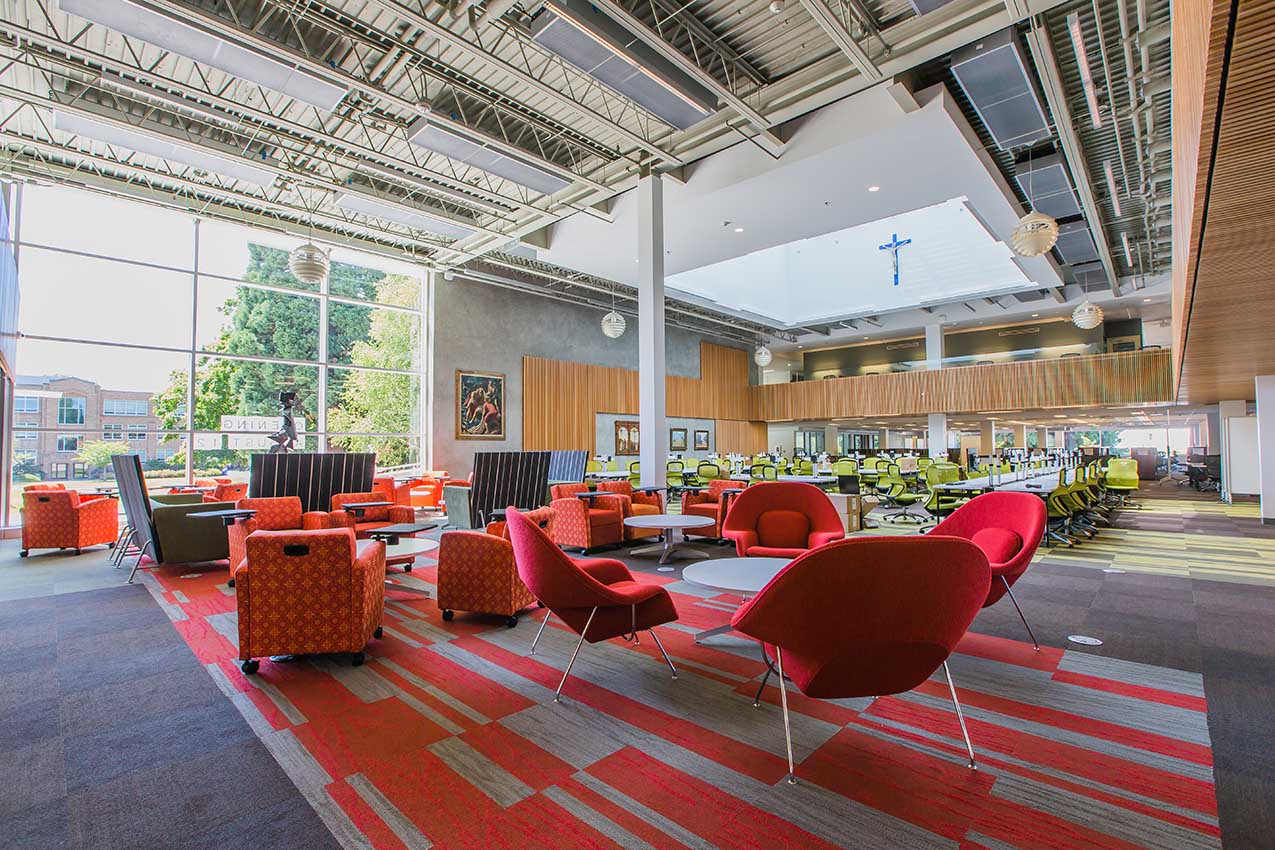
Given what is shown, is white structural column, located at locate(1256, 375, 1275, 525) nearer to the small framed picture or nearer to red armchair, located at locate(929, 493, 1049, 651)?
red armchair, located at locate(929, 493, 1049, 651)

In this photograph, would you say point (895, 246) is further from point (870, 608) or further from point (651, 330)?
point (870, 608)

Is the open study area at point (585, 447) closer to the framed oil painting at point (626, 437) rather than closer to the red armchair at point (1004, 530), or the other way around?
the red armchair at point (1004, 530)

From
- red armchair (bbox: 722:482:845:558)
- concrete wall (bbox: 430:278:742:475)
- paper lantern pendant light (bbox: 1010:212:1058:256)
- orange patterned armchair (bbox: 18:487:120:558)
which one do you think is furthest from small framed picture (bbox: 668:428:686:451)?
red armchair (bbox: 722:482:845:558)

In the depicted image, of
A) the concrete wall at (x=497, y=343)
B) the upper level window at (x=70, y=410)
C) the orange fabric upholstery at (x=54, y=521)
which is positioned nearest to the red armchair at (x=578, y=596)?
the orange fabric upholstery at (x=54, y=521)

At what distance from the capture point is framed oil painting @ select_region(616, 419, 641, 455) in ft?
56.3

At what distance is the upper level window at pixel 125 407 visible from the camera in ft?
32.2

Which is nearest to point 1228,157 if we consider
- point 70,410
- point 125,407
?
point 125,407

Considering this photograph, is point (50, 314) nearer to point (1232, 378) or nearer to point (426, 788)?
point (426, 788)

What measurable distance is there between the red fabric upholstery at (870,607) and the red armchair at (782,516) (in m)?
2.41

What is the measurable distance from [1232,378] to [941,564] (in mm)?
12051

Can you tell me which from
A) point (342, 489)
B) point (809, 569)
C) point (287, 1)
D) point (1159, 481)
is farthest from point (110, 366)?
point (1159, 481)

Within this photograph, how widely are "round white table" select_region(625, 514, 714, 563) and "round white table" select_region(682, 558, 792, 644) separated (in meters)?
1.95

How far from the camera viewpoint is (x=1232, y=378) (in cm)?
1016

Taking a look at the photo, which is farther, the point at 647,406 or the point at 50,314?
the point at 50,314
